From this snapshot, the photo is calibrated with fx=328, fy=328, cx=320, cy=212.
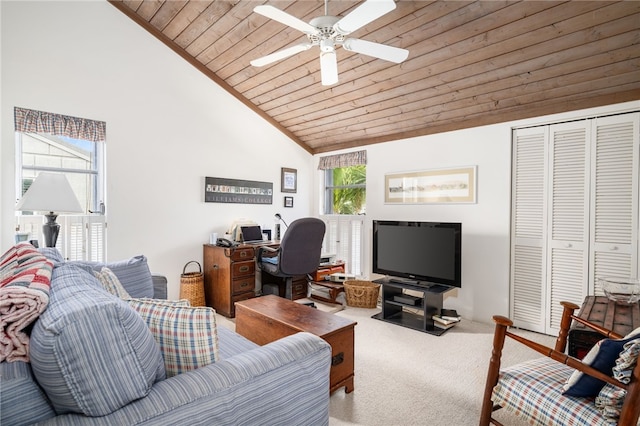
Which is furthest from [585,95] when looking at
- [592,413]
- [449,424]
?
[449,424]

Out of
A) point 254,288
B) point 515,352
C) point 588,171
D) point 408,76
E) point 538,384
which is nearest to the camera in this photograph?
point 538,384

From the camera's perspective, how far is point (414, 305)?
3.30 m

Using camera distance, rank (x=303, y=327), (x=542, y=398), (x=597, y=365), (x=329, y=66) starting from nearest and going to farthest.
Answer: (x=597, y=365), (x=542, y=398), (x=303, y=327), (x=329, y=66)

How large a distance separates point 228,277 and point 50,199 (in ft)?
5.59

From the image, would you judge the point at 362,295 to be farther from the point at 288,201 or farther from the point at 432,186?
the point at 288,201

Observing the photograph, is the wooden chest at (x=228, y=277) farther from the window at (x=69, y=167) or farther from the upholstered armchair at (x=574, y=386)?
the upholstered armchair at (x=574, y=386)

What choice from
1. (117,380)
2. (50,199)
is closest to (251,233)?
(50,199)

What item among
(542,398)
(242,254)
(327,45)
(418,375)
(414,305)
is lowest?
(418,375)

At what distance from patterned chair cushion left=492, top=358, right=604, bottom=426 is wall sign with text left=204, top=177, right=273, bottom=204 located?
11.2ft

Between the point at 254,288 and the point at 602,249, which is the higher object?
the point at 602,249

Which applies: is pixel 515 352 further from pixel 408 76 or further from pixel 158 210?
pixel 158 210

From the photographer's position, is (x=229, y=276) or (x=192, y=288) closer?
(x=229, y=276)

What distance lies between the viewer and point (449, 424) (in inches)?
71.6

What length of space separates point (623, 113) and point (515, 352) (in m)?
2.18
